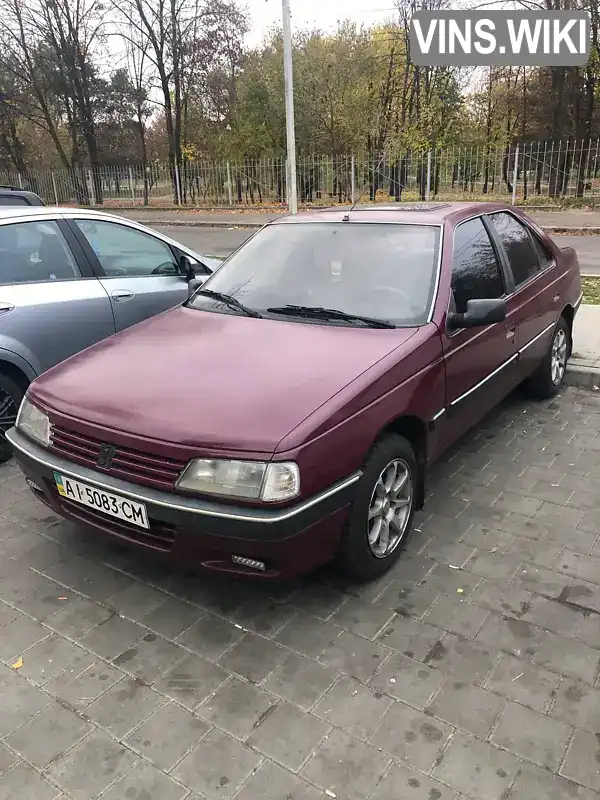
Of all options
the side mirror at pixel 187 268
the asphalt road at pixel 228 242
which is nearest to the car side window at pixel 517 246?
the side mirror at pixel 187 268

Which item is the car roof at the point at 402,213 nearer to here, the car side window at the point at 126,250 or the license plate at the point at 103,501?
the car side window at the point at 126,250

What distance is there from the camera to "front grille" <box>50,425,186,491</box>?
8.65 ft

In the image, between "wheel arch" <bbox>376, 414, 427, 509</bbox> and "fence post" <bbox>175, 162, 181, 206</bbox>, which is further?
"fence post" <bbox>175, 162, 181, 206</bbox>

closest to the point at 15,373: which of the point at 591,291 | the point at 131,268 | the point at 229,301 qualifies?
the point at 131,268

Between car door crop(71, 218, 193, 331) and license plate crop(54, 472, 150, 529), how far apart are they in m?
2.28

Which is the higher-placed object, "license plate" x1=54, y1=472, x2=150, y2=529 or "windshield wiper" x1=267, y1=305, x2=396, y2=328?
"windshield wiper" x1=267, y1=305, x2=396, y2=328

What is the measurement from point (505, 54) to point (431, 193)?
238 inches

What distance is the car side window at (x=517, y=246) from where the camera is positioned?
4574 mm

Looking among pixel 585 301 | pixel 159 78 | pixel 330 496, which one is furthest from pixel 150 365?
pixel 159 78

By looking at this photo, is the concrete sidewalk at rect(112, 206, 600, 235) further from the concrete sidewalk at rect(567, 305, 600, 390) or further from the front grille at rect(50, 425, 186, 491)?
the front grille at rect(50, 425, 186, 491)

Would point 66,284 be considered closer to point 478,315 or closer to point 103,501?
point 103,501

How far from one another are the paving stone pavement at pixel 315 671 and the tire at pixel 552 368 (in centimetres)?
171

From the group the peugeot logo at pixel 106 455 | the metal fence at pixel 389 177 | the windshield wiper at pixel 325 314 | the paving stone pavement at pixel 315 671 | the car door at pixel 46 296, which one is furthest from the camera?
the metal fence at pixel 389 177

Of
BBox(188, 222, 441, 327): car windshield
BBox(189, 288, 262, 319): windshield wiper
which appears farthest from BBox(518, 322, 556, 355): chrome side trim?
BBox(189, 288, 262, 319): windshield wiper
